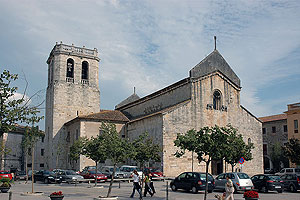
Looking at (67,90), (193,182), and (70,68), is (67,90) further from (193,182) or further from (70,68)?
(193,182)

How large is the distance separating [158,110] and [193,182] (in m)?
24.1

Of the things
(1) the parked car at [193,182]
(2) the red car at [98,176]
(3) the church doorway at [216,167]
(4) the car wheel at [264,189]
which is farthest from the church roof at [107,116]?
(4) the car wheel at [264,189]

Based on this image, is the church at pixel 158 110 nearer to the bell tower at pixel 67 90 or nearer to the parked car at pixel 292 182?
the bell tower at pixel 67 90

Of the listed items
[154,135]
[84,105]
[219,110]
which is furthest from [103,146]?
[84,105]

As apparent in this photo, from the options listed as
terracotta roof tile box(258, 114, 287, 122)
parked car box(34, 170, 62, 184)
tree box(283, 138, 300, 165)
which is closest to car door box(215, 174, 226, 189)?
parked car box(34, 170, 62, 184)

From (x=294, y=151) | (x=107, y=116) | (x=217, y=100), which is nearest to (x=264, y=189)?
(x=294, y=151)

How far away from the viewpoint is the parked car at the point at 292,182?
23984 mm

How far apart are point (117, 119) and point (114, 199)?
27480mm

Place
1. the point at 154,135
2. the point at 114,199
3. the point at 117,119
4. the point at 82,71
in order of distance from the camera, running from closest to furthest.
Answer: the point at 114,199
the point at 154,135
the point at 117,119
the point at 82,71

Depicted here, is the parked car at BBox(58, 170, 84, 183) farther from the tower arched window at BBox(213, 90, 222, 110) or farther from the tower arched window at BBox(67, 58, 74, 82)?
the tower arched window at BBox(67, 58, 74, 82)

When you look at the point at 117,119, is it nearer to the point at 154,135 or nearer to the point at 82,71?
the point at 154,135

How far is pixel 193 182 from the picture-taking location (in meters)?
22.3

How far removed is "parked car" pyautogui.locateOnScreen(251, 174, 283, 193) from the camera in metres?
23.0

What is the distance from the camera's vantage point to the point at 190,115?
126ft
